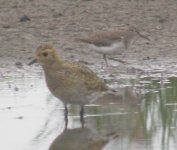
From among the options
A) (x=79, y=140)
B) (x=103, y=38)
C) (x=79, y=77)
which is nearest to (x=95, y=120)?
(x=79, y=77)

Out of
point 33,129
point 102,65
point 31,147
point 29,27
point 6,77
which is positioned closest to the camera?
point 31,147

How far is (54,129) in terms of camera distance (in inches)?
358

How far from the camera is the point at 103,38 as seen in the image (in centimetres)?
1325

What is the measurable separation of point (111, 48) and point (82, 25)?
163 centimetres

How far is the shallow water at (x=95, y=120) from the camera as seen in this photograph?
8.50m

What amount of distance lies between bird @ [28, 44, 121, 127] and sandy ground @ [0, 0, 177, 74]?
337 centimetres

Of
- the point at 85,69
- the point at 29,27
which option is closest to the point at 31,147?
the point at 85,69

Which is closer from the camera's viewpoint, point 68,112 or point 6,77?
point 68,112

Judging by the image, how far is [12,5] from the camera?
1579 centimetres

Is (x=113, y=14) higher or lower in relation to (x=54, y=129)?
lower

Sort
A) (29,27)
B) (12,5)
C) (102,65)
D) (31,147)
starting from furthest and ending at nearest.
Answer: (12,5) → (29,27) → (102,65) → (31,147)

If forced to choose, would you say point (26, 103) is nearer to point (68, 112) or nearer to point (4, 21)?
point (68, 112)

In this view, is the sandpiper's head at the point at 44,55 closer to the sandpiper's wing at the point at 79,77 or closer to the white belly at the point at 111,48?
the sandpiper's wing at the point at 79,77

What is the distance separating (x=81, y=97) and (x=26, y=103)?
109 cm
